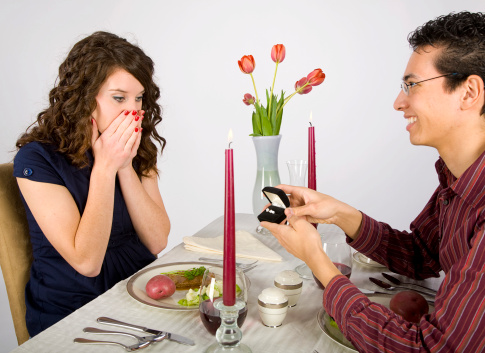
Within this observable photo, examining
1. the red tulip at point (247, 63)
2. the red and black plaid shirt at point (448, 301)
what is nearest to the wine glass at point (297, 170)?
the red tulip at point (247, 63)

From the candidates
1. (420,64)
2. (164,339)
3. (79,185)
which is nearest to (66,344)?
(164,339)

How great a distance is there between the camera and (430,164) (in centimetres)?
356

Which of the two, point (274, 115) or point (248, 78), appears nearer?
point (274, 115)

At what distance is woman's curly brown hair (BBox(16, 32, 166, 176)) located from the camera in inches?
65.7

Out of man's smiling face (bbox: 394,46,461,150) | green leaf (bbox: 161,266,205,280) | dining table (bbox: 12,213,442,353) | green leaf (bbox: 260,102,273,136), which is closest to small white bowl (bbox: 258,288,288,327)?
dining table (bbox: 12,213,442,353)

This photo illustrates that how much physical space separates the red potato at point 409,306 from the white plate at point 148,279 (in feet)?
1.45

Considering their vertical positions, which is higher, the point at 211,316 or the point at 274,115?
the point at 274,115

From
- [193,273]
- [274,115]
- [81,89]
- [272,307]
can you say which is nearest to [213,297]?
[272,307]

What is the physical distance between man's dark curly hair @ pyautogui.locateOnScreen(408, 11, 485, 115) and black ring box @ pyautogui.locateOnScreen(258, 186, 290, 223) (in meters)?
0.48

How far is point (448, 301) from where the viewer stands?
90 cm

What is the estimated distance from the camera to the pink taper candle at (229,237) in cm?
85

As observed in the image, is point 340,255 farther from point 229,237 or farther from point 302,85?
point 302,85

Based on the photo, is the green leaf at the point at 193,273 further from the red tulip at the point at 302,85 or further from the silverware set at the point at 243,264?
the red tulip at the point at 302,85

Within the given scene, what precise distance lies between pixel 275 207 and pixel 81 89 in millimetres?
835
